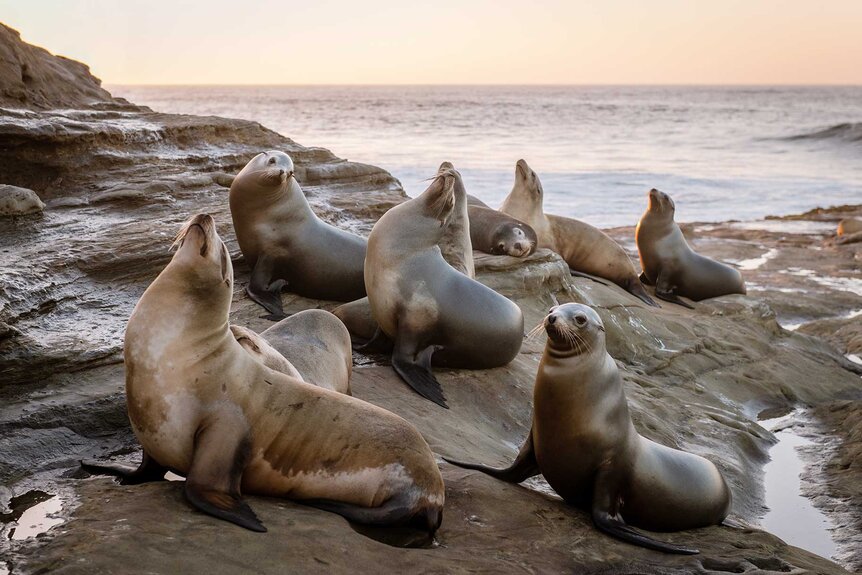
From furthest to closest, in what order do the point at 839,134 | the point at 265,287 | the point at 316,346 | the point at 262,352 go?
the point at 839,134
the point at 265,287
the point at 316,346
the point at 262,352

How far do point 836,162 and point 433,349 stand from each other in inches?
1361

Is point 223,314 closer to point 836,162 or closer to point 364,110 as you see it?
point 836,162

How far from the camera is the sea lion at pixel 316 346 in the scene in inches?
183

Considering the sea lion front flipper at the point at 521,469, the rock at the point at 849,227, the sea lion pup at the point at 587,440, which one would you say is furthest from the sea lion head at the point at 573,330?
A: the rock at the point at 849,227

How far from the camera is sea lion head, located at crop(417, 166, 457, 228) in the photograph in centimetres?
645

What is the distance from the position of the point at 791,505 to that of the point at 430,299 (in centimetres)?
268

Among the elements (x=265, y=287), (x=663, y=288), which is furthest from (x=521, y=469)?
(x=663, y=288)

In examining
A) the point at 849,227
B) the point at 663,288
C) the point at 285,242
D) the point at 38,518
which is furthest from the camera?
the point at 849,227

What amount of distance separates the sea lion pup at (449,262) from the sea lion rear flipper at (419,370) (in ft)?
1.02

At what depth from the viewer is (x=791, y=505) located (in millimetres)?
6367

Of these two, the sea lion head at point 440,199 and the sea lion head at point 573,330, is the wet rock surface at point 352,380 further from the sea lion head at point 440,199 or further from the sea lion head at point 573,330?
the sea lion head at point 440,199

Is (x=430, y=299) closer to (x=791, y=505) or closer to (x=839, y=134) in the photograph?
(x=791, y=505)

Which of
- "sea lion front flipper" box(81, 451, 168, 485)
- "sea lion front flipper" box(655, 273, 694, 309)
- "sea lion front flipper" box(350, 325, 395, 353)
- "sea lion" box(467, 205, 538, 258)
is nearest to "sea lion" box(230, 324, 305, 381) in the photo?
"sea lion front flipper" box(81, 451, 168, 485)

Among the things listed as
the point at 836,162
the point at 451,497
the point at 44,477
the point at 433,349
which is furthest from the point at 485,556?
the point at 836,162
